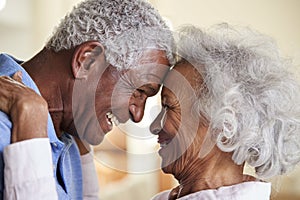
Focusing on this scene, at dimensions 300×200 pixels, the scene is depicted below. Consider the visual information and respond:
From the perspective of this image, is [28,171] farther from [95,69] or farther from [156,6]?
[156,6]

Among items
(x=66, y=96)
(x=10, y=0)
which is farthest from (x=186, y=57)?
(x=10, y=0)

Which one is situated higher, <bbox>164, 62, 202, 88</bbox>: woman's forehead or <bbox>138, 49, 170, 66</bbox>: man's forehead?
<bbox>138, 49, 170, 66</bbox>: man's forehead

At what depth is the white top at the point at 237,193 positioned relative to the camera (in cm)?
100

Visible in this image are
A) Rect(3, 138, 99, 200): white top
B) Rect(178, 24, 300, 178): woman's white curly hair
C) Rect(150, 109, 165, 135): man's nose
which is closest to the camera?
Rect(3, 138, 99, 200): white top

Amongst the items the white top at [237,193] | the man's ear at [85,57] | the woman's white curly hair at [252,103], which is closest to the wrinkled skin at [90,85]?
the man's ear at [85,57]

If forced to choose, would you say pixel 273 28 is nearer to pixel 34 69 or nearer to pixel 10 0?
pixel 10 0

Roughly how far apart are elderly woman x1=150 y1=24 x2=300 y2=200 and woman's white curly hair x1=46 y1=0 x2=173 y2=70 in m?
0.09

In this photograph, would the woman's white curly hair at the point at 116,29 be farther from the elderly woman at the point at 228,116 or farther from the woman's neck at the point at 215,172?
the woman's neck at the point at 215,172

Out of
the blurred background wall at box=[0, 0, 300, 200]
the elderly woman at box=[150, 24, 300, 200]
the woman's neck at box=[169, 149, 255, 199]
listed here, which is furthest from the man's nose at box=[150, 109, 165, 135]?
the blurred background wall at box=[0, 0, 300, 200]

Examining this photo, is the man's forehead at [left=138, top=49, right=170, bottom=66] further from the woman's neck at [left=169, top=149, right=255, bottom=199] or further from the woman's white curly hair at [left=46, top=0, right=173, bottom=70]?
the woman's neck at [left=169, top=149, right=255, bottom=199]

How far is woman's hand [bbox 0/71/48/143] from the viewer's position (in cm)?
83

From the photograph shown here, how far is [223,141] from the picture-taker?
1.02 metres

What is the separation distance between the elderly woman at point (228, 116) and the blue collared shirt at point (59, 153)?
0.22 meters

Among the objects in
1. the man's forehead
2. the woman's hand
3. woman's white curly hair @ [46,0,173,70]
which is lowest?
the woman's hand
